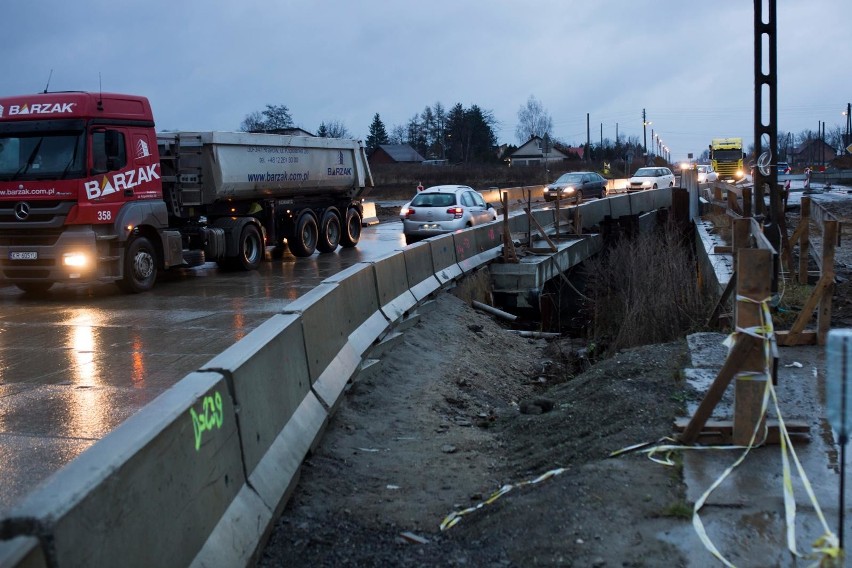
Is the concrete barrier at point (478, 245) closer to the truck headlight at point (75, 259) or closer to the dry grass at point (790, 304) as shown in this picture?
the dry grass at point (790, 304)

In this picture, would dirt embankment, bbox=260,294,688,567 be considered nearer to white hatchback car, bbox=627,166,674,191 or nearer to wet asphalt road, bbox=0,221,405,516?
wet asphalt road, bbox=0,221,405,516

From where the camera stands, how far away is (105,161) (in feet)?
47.4

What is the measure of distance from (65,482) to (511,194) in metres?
44.6

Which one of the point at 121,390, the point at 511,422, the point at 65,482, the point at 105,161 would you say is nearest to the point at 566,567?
the point at 65,482

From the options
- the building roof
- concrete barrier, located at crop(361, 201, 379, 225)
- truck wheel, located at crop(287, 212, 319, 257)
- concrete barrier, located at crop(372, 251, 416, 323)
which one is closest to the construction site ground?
concrete barrier, located at crop(372, 251, 416, 323)

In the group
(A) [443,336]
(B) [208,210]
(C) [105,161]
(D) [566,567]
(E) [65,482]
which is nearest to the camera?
(E) [65,482]

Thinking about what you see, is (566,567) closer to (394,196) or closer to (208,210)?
(208,210)

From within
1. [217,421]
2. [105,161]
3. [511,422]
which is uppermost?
[105,161]

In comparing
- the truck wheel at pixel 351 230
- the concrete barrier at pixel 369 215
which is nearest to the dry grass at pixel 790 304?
the truck wheel at pixel 351 230

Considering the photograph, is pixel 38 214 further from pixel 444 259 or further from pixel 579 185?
pixel 579 185

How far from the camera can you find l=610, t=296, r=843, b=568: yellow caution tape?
423 cm

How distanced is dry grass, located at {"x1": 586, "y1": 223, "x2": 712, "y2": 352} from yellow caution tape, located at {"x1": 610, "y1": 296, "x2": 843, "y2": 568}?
637cm

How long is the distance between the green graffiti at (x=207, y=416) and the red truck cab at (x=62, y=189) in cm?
1068

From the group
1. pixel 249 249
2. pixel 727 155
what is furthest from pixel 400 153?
pixel 249 249
